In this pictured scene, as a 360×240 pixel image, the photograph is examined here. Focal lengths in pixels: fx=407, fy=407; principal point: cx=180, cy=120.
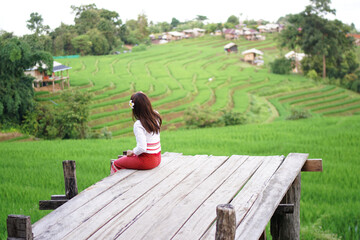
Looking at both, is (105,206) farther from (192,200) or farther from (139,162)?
(139,162)

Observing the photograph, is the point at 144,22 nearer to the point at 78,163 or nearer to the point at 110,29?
the point at 110,29

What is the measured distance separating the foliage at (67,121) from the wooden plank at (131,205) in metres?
13.6

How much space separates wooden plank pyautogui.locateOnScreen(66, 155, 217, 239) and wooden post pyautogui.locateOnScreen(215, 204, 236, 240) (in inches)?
22.3

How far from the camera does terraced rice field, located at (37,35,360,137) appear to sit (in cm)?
2272

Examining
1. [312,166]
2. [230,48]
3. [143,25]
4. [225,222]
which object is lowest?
[312,166]

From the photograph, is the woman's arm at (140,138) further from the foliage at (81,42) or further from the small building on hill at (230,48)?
the small building on hill at (230,48)

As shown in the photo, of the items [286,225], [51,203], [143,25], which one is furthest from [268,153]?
[143,25]

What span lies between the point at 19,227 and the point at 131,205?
68 cm

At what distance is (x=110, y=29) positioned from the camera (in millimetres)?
34469

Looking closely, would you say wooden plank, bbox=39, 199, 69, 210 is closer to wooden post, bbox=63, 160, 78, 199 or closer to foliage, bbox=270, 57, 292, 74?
wooden post, bbox=63, 160, 78, 199

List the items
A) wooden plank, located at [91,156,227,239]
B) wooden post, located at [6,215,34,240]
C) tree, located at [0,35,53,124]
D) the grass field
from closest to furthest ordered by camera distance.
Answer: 1. wooden post, located at [6,215,34,240]
2. wooden plank, located at [91,156,227,239]
3. the grass field
4. tree, located at [0,35,53,124]

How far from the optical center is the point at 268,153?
778 centimetres

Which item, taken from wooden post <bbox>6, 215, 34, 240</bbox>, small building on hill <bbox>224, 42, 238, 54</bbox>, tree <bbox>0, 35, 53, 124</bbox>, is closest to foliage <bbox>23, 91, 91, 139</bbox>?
tree <bbox>0, 35, 53, 124</bbox>

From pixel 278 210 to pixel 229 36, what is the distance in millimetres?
50762
